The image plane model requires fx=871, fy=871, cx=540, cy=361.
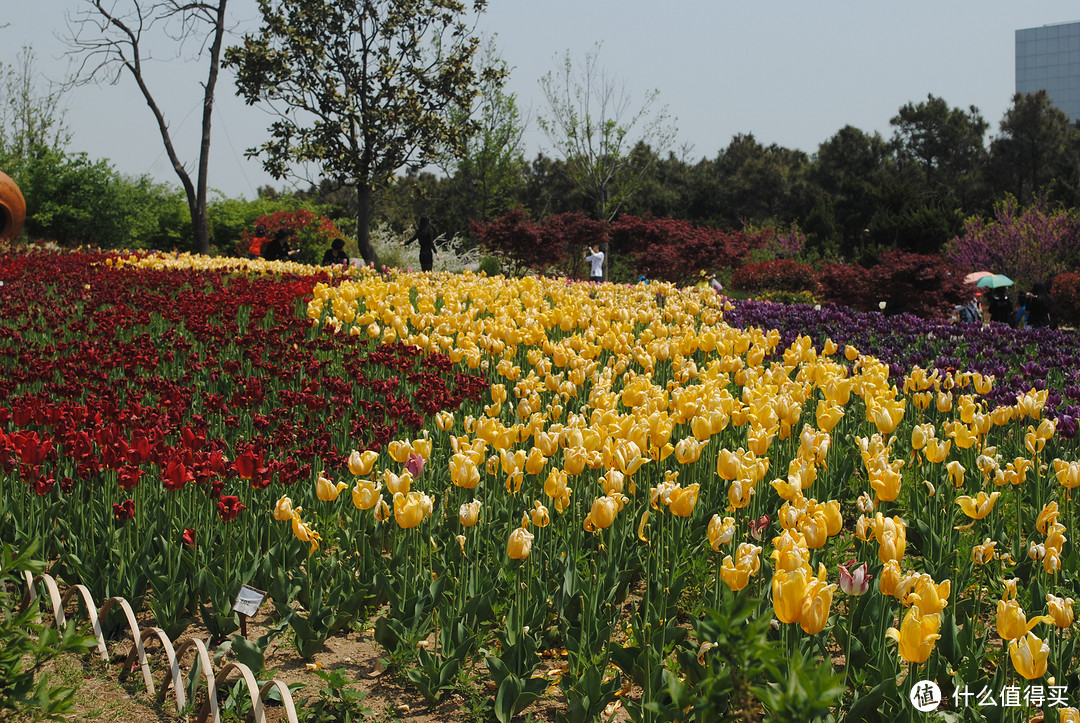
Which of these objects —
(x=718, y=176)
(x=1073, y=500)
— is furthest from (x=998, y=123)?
(x=1073, y=500)

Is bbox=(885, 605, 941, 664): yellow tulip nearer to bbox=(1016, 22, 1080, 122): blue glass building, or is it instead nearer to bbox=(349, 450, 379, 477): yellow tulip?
bbox=(349, 450, 379, 477): yellow tulip

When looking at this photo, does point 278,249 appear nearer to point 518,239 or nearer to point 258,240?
point 518,239

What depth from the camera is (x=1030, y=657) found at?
7.88ft

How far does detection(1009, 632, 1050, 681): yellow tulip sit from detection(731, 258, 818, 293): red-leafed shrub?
23.3 meters

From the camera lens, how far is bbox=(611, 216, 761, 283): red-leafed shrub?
22.0 m

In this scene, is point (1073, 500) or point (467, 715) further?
point (1073, 500)

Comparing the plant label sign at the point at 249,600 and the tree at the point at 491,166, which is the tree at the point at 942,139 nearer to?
the tree at the point at 491,166

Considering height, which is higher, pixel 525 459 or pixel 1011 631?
pixel 525 459

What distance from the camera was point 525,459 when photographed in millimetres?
4055

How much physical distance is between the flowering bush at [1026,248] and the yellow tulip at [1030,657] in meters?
22.9

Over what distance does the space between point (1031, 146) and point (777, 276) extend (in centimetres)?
2376

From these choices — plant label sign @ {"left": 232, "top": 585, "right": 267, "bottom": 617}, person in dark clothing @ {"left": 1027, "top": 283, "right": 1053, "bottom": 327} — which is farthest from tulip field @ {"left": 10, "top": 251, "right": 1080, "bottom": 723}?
person in dark clothing @ {"left": 1027, "top": 283, "right": 1053, "bottom": 327}

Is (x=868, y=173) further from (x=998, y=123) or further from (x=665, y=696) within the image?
(x=665, y=696)

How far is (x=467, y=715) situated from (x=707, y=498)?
1.92 meters
